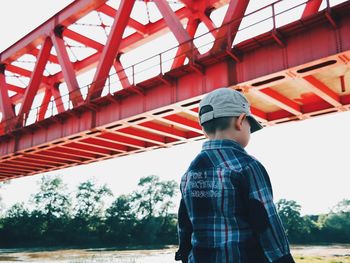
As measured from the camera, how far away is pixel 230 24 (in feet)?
34.6

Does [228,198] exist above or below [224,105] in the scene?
below

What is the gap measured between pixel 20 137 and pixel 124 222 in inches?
→ 1812

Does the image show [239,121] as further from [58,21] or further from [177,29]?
[58,21]

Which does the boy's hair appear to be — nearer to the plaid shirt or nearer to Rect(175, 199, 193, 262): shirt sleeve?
the plaid shirt

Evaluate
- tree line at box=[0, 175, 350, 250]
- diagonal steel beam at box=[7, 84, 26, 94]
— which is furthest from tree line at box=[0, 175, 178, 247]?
diagonal steel beam at box=[7, 84, 26, 94]

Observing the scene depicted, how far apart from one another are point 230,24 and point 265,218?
939 centimetres

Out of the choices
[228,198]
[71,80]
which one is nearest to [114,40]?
[71,80]

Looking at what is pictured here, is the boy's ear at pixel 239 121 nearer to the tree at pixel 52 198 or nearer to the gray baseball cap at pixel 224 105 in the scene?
the gray baseball cap at pixel 224 105

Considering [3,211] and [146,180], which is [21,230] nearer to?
[3,211]

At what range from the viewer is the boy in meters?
1.81

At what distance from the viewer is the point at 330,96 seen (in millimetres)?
11812

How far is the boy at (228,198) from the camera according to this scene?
1.81 metres

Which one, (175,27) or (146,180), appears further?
(146,180)

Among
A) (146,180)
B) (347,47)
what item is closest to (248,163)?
(347,47)
